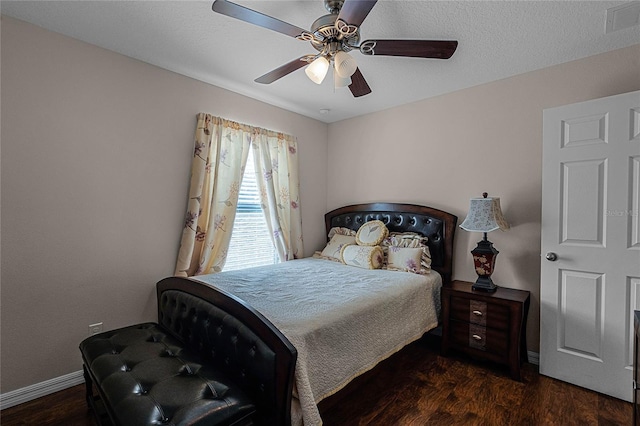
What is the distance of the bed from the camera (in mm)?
1574

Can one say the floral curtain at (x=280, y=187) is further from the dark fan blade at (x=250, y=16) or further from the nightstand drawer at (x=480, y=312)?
the nightstand drawer at (x=480, y=312)

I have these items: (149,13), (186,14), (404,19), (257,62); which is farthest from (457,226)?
(149,13)

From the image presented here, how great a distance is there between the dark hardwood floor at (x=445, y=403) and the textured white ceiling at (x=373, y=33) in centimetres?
254

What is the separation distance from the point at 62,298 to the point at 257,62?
2336 mm

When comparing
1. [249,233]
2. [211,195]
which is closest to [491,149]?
[249,233]

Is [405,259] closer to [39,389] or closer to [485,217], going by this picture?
[485,217]

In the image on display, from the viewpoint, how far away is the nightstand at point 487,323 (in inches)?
90.7

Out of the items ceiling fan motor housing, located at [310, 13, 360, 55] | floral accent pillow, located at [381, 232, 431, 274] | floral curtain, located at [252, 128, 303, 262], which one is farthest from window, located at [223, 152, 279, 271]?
ceiling fan motor housing, located at [310, 13, 360, 55]

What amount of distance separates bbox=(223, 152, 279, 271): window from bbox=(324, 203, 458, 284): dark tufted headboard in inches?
42.5

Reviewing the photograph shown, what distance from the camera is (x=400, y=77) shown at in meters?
2.78

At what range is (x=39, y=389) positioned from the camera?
80.7 inches

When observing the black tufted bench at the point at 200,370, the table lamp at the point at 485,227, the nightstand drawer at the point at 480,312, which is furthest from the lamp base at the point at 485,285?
the black tufted bench at the point at 200,370

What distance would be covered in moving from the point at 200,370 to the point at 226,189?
188cm

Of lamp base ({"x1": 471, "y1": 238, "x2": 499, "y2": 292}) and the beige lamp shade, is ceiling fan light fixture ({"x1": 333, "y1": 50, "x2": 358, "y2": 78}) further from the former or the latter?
lamp base ({"x1": 471, "y1": 238, "x2": 499, "y2": 292})
